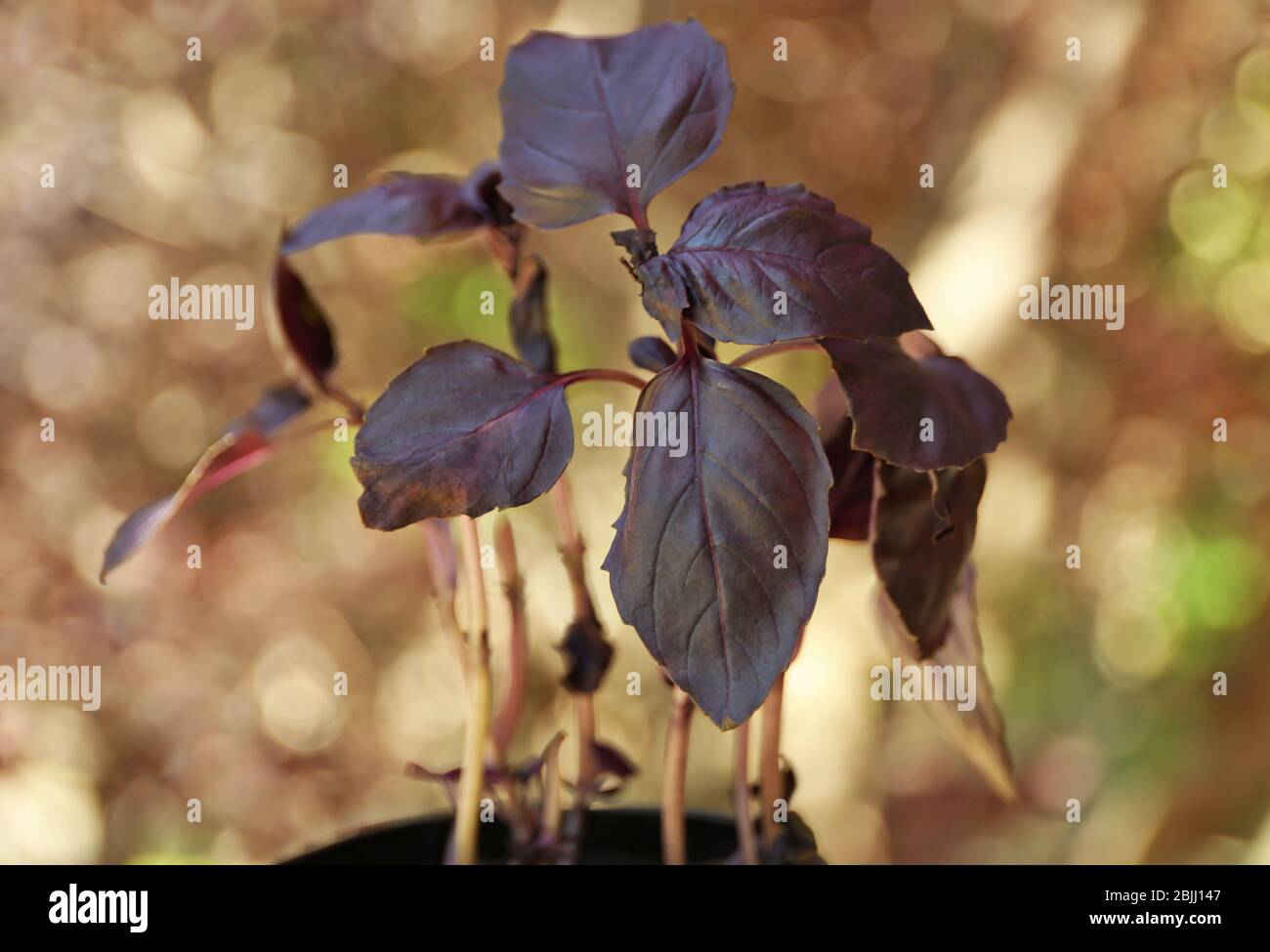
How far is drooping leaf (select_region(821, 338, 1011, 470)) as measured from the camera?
0.34 metres

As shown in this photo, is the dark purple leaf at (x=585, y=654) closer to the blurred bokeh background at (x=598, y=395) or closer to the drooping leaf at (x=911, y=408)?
the drooping leaf at (x=911, y=408)

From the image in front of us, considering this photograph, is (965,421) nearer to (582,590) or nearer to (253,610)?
(582,590)

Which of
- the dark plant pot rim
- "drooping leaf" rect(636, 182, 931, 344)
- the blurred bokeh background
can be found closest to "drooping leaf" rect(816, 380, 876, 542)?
"drooping leaf" rect(636, 182, 931, 344)

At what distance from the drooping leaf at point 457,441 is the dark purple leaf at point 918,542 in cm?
13

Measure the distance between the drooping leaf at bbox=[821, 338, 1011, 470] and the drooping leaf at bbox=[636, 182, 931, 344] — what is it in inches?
0.7

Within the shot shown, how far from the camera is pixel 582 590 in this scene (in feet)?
1.68

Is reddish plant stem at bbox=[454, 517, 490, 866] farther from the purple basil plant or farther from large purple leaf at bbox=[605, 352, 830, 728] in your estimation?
large purple leaf at bbox=[605, 352, 830, 728]

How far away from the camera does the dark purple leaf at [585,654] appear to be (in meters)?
0.50

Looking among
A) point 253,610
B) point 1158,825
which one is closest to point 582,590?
point 253,610

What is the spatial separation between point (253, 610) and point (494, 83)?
56 cm

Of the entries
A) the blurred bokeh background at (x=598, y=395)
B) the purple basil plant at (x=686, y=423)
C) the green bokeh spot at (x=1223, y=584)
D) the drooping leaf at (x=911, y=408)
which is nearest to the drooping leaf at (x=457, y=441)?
the purple basil plant at (x=686, y=423)

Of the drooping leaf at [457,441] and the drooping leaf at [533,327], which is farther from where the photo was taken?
the drooping leaf at [533,327]

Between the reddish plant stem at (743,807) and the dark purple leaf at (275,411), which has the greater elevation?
the dark purple leaf at (275,411)

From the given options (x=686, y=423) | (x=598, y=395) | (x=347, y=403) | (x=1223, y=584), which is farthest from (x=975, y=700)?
(x=1223, y=584)
